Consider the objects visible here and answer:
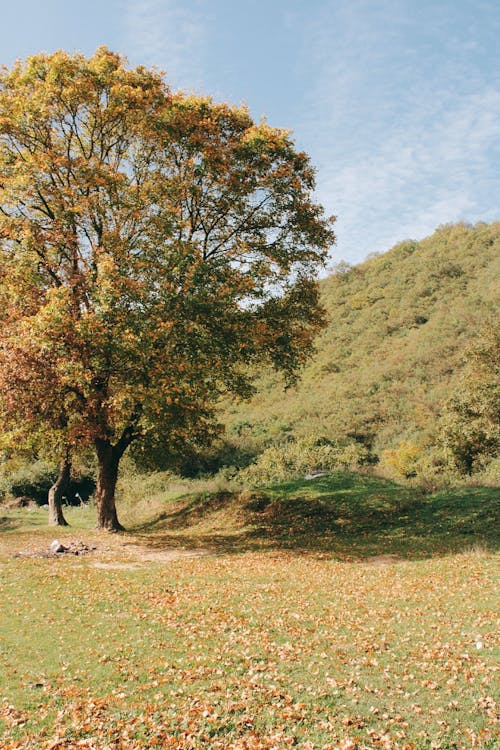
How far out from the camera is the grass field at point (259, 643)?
6.44m

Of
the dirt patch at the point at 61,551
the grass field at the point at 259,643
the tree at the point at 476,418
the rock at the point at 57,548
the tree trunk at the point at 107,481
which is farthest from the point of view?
the tree at the point at 476,418

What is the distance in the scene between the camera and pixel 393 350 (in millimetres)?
66000

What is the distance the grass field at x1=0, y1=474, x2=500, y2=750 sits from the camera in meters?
6.44

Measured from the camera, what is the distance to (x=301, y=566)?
15906 mm

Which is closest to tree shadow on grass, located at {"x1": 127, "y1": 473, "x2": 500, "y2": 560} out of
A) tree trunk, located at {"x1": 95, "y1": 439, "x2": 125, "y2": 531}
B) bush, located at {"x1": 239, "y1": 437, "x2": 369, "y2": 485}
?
tree trunk, located at {"x1": 95, "y1": 439, "x2": 125, "y2": 531}

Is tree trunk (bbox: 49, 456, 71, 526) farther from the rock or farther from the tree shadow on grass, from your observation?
the rock

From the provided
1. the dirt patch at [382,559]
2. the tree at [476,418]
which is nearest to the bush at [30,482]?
the tree at [476,418]

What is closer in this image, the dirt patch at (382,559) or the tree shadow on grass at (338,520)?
the dirt patch at (382,559)

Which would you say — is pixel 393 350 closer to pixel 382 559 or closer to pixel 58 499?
pixel 58 499

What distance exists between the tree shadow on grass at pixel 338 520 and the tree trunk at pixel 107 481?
1610mm

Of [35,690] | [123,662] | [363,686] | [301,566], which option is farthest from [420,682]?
[301,566]

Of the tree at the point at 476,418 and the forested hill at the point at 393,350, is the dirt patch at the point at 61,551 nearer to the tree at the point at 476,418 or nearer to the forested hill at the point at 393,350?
the tree at the point at 476,418

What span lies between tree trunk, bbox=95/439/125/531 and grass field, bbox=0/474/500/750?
3.69 metres

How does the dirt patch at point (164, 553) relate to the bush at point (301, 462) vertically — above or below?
below
